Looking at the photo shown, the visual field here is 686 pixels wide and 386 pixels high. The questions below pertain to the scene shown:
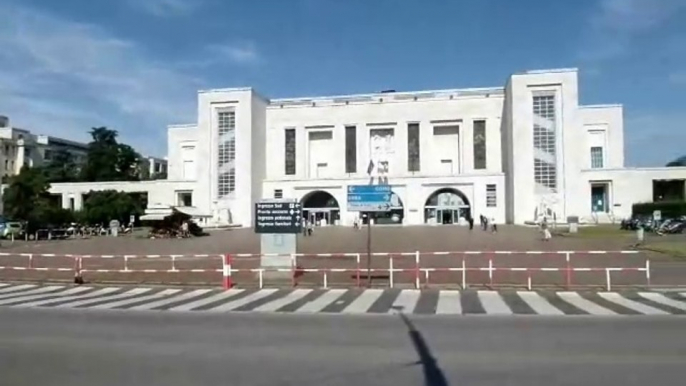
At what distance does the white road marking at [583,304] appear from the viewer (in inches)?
532

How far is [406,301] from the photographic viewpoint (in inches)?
617

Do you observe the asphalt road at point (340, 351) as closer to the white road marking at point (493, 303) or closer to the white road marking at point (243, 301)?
the white road marking at point (493, 303)

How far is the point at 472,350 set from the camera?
911 cm

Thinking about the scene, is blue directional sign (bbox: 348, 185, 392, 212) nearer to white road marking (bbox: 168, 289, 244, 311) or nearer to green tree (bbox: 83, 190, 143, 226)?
white road marking (bbox: 168, 289, 244, 311)

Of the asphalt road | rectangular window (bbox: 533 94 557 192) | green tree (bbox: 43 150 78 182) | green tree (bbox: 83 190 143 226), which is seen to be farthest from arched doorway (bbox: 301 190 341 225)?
the asphalt road

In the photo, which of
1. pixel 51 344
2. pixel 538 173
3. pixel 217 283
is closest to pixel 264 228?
pixel 217 283

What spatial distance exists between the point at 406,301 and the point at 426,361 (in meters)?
7.32

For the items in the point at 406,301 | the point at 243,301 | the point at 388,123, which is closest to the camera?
the point at 406,301

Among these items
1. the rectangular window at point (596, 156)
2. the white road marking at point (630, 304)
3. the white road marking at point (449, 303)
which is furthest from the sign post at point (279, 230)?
the rectangular window at point (596, 156)

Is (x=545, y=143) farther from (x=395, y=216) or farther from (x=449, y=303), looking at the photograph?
(x=449, y=303)

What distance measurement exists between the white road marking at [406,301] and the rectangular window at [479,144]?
8412 cm

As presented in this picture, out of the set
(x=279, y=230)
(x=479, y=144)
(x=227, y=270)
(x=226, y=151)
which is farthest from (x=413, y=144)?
(x=227, y=270)

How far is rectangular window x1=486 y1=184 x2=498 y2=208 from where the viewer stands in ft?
311

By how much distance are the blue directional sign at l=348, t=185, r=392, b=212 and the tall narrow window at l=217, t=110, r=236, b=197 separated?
78291 mm
